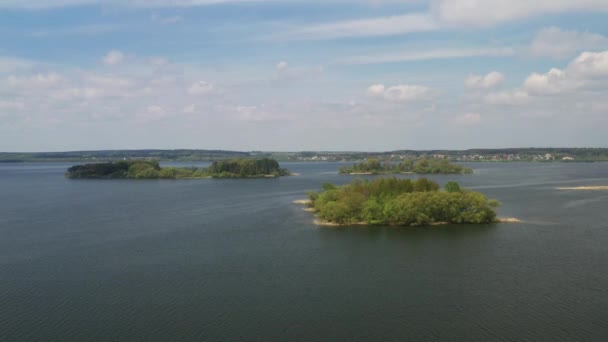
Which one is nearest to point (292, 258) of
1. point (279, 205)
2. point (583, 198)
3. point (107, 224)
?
point (107, 224)

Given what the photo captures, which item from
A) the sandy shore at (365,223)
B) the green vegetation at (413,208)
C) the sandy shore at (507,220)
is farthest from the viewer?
the sandy shore at (507,220)

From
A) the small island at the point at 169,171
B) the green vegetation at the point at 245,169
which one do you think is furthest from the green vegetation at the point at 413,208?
the small island at the point at 169,171

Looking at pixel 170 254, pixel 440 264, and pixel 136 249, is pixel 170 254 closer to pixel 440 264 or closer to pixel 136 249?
pixel 136 249

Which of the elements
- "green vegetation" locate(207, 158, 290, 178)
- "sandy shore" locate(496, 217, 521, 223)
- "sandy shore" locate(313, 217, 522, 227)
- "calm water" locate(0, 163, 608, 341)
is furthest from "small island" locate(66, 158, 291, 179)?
"sandy shore" locate(496, 217, 521, 223)

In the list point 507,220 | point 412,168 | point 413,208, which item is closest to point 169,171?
point 412,168

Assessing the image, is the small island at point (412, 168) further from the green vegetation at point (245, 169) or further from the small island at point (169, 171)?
the small island at point (169, 171)

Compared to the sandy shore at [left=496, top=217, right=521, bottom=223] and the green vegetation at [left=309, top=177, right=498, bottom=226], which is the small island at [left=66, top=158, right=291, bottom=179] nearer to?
the green vegetation at [left=309, top=177, right=498, bottom=226]
